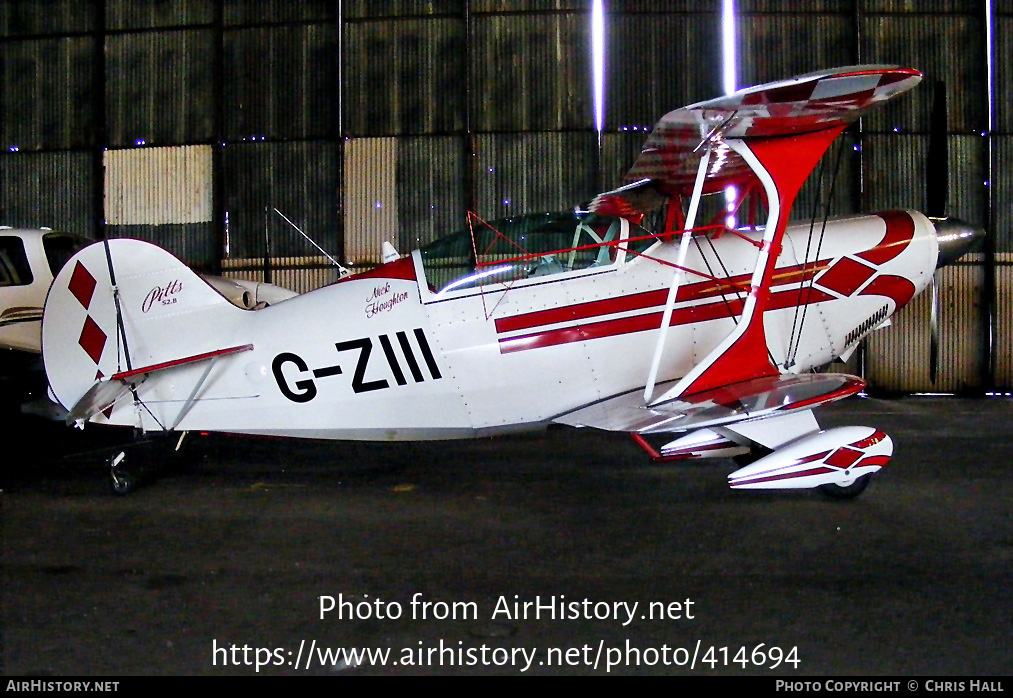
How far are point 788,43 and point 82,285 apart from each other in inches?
509

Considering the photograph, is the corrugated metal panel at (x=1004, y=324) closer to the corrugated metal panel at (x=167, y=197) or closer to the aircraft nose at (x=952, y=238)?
the aircraft nose at (x=952, y=238)

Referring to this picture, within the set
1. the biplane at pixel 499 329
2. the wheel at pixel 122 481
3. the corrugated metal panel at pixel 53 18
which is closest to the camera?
the biplane at pixel 499 329

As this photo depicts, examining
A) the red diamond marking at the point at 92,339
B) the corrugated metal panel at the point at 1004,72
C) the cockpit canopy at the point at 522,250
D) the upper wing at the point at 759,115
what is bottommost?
the red diamond marking at the point at 92,339

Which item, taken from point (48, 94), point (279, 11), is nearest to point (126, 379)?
point (279, 11)

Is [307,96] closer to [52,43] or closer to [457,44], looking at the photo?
[457,44]

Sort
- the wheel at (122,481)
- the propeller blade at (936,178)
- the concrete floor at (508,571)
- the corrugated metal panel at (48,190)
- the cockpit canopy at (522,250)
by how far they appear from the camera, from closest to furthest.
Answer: the concrete floor at (508,571) → the cockpit canopy at (522,250) → the wheel at (122,481) → the propeller blade at (936,178) → the corrugated metal panel at (48,190)

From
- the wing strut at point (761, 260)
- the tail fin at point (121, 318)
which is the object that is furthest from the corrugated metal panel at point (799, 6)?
the tail fin at point (121, 318)

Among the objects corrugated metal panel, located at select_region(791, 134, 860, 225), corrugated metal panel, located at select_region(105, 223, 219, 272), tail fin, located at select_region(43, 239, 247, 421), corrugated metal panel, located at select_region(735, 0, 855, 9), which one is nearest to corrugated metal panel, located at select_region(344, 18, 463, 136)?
corrugated metal panel, located at select_region(105, 223, 219, 272)

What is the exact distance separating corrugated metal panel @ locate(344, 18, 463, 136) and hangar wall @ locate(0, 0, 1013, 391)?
37 millimetres

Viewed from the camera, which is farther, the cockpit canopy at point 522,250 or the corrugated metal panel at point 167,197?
the corrugated metal panel at point 167,197

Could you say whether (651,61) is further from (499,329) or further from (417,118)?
(499,329)

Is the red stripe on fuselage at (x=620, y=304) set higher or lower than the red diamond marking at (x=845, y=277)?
lower

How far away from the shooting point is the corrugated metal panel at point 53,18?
16.0 m

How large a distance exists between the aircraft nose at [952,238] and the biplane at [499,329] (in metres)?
0.69
